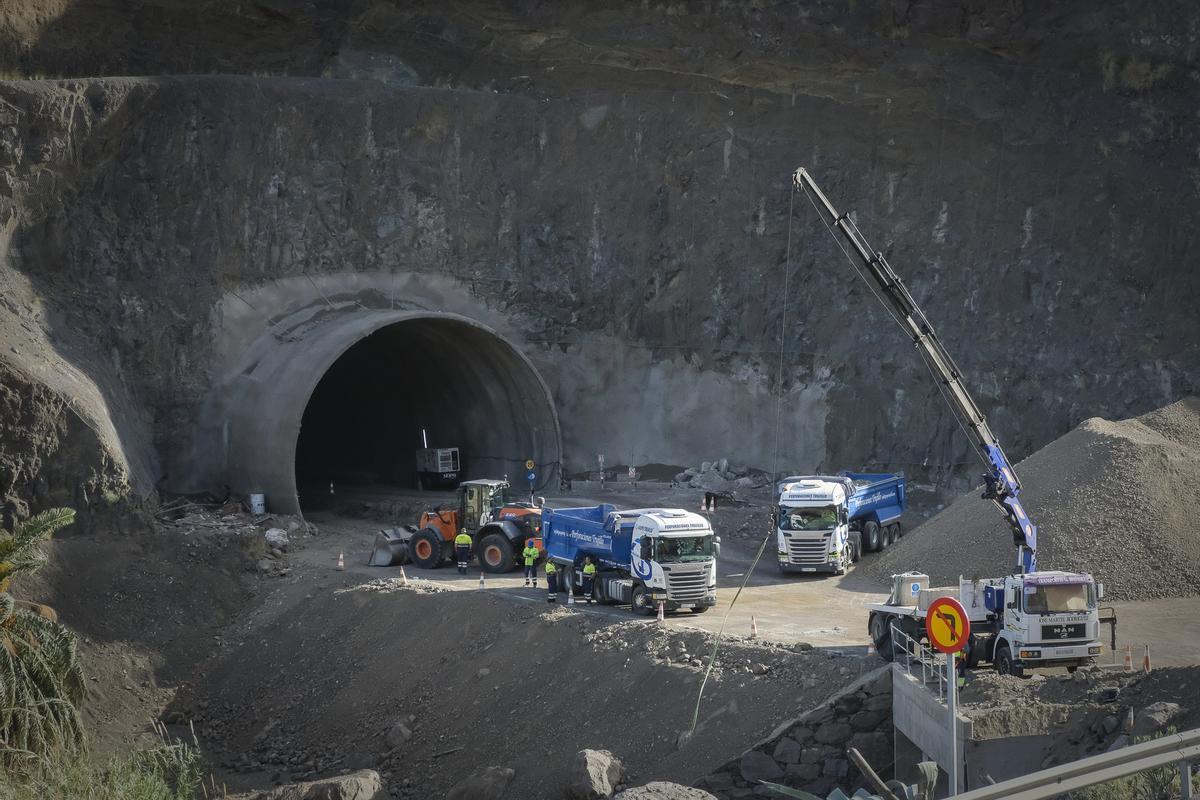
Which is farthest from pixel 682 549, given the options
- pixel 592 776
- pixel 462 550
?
pixel 462 550

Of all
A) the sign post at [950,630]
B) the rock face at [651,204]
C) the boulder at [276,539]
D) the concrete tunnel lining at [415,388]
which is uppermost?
the rock face at [651,204]

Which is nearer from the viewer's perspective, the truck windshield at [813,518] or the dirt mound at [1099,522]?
the dirt mound at [1099,522]

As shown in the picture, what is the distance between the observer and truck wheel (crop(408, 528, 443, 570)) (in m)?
26.4

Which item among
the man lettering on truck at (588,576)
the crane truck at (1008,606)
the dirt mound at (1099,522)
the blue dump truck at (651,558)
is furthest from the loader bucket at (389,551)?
the crane truck at (1008,606)

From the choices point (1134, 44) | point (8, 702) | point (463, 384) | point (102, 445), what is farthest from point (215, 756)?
point (1134, 44)

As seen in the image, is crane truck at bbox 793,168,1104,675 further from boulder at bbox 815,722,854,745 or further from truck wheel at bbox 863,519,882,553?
truck wheel at bbox 863,519,882,553

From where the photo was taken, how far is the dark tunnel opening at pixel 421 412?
34344mm

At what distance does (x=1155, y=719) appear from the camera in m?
14.4

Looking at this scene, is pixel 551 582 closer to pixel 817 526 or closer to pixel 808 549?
pixel 808 549

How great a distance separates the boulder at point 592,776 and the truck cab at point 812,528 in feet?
29.9

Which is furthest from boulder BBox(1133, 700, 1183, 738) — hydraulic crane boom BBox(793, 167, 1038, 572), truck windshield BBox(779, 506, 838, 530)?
truck windshield BBox(779, 506, 838, 530)

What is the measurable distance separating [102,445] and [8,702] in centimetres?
995

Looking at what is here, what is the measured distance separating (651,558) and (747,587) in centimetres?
365

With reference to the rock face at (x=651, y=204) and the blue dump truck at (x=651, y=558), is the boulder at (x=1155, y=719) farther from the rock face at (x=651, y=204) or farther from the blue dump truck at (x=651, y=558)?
the rock face at (x=651, y=204)
